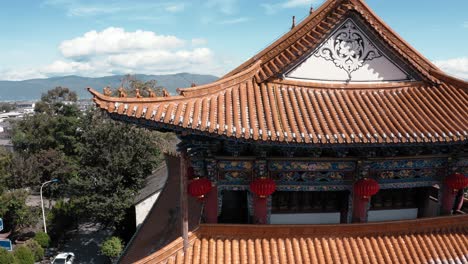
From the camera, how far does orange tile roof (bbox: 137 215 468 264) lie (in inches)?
299

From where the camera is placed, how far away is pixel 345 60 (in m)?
8.88

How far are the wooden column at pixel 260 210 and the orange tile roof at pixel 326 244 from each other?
24.6 inches

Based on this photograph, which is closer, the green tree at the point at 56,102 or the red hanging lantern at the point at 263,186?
the red hanging lantern at the point at 263,186

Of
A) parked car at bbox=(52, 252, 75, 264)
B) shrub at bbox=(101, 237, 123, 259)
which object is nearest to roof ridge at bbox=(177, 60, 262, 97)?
shrub at bbox=(101, 237, 123, 259)

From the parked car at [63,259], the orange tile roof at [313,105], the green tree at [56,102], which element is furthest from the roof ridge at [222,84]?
the green tree at [56,102]

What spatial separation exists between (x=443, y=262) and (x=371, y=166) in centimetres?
269

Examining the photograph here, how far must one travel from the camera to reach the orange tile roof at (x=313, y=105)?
269 inches

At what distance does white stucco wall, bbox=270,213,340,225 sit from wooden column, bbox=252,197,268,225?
0.59 metres

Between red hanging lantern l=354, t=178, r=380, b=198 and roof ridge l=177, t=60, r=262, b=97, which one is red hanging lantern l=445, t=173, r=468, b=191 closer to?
red hanging lantern l=354, t=178, r=380, b=198

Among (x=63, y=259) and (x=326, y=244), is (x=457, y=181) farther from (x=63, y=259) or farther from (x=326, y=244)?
(x=63, y=259)

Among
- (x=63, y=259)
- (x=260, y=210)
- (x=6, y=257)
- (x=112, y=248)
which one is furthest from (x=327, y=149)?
(x=63, y=259)

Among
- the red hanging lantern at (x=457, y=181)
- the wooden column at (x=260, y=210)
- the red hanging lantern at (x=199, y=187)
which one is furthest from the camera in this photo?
the red hanging lantern at (x=457, y=181)

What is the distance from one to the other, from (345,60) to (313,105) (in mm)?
1717

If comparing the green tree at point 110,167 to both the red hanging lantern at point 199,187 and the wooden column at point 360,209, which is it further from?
the wooden column at point 360,209
